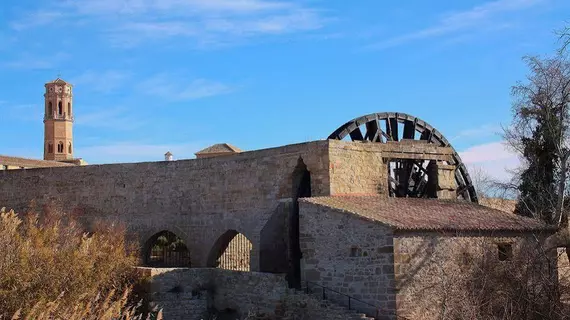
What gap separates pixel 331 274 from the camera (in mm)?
16891

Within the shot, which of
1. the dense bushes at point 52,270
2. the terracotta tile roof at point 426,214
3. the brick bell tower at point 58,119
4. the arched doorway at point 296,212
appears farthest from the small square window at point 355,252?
the brick bell tower at point 58,119

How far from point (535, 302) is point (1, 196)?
64.0 ft

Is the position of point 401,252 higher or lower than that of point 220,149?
lower

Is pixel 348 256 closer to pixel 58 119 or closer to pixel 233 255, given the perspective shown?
pixel 233 255

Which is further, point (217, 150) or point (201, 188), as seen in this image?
point (217, 150)

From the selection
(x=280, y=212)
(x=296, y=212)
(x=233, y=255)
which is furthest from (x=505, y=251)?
(x=233, y=255)

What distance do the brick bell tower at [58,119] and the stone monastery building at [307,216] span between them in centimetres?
4187

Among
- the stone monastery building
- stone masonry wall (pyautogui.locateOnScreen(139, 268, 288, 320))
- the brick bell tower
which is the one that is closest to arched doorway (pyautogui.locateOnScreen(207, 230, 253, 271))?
the stone monastery building

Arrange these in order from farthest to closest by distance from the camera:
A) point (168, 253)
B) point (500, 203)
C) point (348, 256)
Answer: point (500, 203) < point (168, 253) < point (348, 256)

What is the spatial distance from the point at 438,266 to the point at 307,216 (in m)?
3.26

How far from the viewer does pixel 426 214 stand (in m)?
17.8

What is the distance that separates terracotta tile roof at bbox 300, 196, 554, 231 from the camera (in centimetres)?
1647

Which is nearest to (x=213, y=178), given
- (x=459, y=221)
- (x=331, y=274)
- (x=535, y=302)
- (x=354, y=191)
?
(x=354, y=191)

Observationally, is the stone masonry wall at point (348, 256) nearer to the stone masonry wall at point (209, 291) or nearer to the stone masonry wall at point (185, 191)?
the stone masonry wall at point (209, 291)
